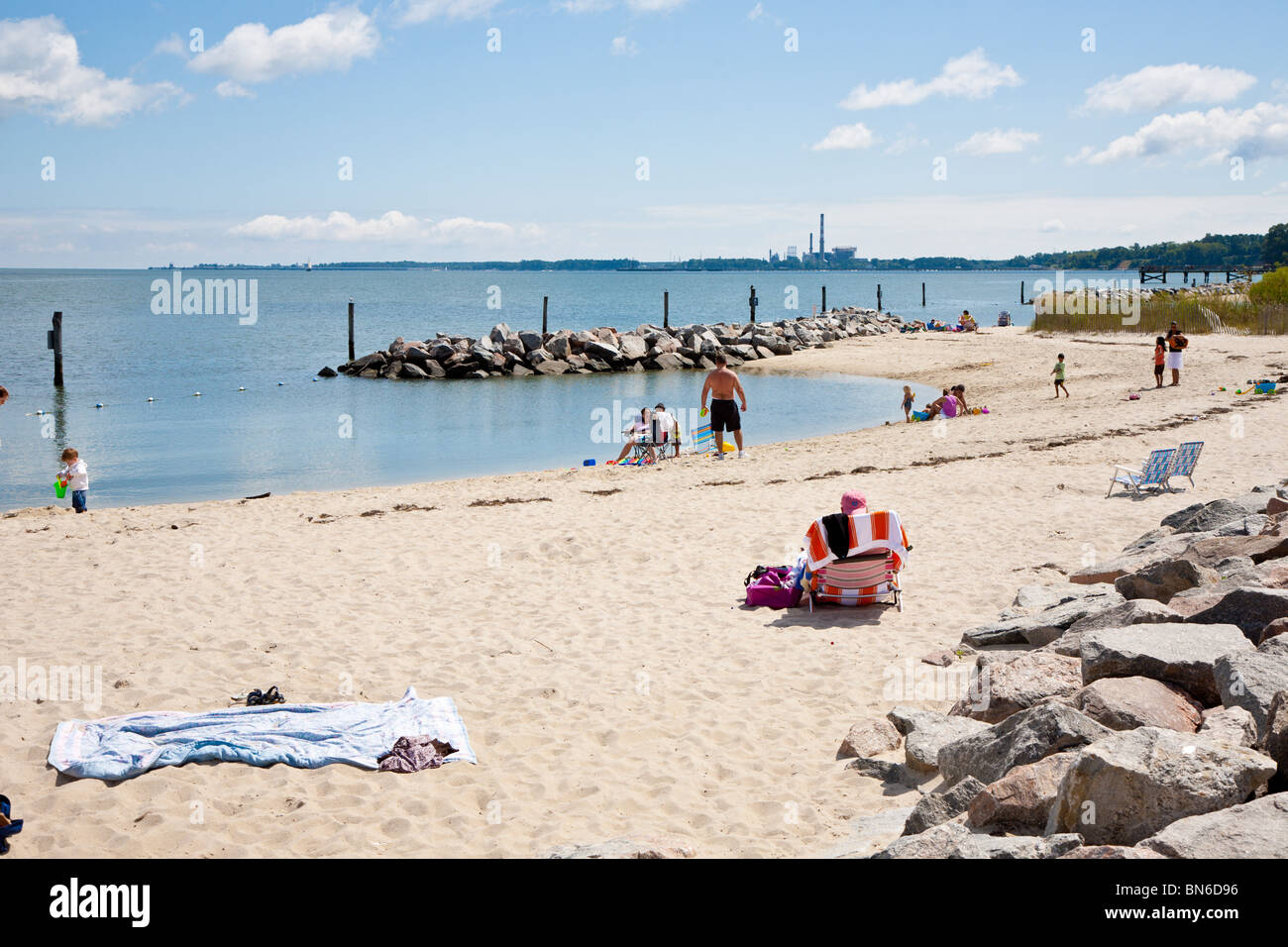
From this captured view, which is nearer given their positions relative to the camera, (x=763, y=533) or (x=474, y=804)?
(x=474, y=804)

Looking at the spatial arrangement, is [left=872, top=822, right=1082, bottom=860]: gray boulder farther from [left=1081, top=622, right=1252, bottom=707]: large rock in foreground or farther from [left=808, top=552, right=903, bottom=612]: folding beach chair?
[left=808, top=552, right=903, bottom=612]: folding beach chair

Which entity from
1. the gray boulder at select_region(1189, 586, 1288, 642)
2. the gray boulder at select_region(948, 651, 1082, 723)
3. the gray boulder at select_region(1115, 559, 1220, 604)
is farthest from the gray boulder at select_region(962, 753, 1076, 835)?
the gray boulder at select_region(1115, 559, 1220, 604)

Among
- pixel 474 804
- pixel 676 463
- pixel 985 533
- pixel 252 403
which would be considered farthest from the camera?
pixel 252 403

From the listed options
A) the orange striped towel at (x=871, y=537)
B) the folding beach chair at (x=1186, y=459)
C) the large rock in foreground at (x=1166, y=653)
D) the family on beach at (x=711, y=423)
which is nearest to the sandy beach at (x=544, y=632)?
the folding beach chair at (x=1186, y=459)

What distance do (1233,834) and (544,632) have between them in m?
5.61

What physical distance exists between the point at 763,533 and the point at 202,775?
22.6 ft

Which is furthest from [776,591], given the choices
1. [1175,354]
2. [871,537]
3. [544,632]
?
[1175,354]

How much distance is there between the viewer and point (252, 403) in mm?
32781

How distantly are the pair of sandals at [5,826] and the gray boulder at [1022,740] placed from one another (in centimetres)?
446

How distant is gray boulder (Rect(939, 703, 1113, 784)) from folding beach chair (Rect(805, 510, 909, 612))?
356 centimetres

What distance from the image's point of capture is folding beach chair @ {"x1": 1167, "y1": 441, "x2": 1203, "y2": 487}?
40.4 feet

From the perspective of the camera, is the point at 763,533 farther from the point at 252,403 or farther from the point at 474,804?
the point at 252,403

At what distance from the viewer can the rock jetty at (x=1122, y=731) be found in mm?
3465
